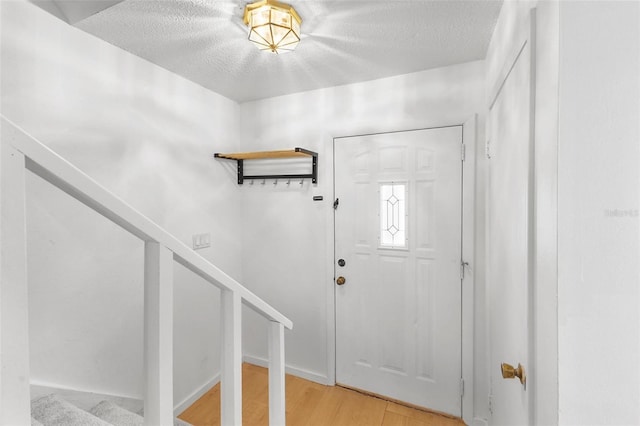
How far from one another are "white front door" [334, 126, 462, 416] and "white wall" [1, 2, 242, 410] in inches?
44.1

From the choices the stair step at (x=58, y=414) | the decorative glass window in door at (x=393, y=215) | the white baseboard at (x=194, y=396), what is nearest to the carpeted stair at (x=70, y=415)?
the stair step at (x=58, y=414)

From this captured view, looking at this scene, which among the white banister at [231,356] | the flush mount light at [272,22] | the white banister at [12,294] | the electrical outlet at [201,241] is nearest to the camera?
the white banister at [12,294]

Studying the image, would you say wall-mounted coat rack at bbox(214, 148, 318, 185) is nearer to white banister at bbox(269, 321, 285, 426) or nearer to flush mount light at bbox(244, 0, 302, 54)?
flush mount light at bbox(244, 0, 302, 54)

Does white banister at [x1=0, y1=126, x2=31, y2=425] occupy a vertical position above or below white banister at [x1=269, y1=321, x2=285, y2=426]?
above

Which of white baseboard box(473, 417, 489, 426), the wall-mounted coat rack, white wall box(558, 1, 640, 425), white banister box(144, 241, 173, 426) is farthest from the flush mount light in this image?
white baseboard box(473, 417, 489, 426)

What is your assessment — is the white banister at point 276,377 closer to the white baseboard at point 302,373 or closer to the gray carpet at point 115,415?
the gray carpet at point 115,415

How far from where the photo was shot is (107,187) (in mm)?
1759

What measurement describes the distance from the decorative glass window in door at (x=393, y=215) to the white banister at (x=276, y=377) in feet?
4.24

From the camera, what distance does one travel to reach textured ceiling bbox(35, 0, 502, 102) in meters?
1.45

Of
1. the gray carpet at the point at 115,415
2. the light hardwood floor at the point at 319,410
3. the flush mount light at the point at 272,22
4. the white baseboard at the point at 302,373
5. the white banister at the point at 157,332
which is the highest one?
the flush mount light at the point at 272,22

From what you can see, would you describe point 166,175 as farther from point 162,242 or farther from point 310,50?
point 162,242

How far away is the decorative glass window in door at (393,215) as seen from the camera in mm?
2225

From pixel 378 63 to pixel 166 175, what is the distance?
163 cm

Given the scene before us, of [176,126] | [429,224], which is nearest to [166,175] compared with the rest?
[176,126]
